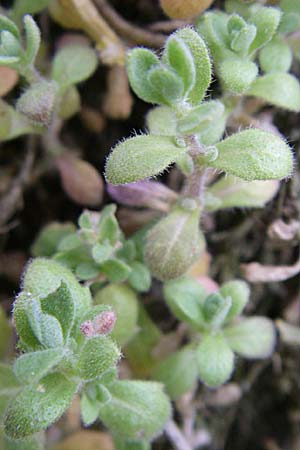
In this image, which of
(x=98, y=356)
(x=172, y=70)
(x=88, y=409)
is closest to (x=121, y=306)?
(x=88, y=409)

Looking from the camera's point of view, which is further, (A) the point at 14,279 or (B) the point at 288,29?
(A) the point at 14,279

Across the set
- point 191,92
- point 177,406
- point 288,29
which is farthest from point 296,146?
point 177,406

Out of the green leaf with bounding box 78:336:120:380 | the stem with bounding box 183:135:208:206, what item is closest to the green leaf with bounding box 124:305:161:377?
the stem with bounding box 183:135:208:206

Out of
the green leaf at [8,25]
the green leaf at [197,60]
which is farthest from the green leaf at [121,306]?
the green leaf at [8,25]

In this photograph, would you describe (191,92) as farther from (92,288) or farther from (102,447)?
(102,447)

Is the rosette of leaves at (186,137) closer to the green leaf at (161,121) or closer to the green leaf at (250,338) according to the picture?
the green leaf at (161,121)

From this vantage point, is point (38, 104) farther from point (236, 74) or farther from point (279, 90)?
point (279, 90)

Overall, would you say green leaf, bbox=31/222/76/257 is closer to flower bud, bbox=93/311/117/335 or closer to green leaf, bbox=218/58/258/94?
flower bud, bbox=93/311/117/335

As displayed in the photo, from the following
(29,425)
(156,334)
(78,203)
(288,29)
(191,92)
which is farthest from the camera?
(78,203)
